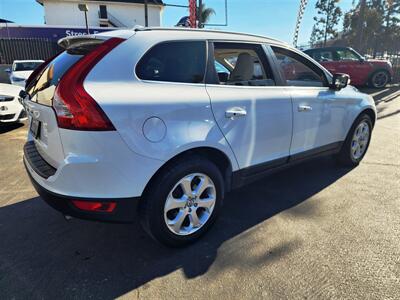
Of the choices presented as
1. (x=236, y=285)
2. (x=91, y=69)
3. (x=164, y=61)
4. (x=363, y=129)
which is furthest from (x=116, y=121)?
(x=363, y=129)

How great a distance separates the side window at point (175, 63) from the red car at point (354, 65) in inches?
418

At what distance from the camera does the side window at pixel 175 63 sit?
2.37 metres

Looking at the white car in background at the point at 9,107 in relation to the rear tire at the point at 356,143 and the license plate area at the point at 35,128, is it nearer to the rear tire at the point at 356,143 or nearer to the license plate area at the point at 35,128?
the license plate area at the point at 35,128

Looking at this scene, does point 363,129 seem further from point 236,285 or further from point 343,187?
point 236,285

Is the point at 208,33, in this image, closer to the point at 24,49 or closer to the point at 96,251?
the point at 96,251

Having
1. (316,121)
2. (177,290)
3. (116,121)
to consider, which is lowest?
(177,290)

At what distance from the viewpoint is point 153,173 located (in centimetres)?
229

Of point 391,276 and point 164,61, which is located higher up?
point 164,61

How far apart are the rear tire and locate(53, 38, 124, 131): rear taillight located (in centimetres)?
336

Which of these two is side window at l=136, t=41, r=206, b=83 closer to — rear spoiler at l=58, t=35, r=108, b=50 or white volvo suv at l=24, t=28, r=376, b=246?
white volvo suv at l=24, t=28, r=376, b=246

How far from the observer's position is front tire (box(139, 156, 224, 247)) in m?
2.37

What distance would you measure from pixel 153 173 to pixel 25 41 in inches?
925

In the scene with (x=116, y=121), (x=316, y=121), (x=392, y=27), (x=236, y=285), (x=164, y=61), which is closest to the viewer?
(x=116, y=121)

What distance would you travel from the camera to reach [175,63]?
8.30 ft
